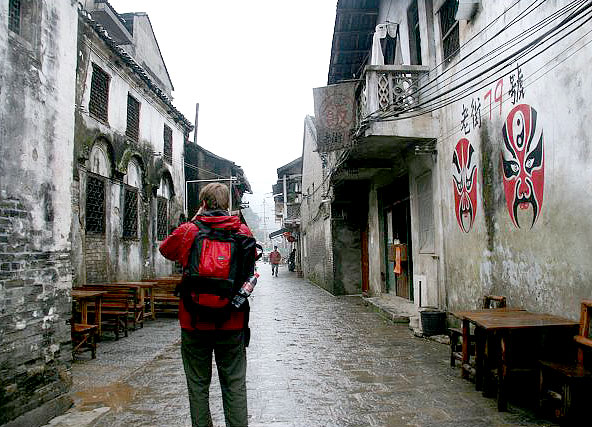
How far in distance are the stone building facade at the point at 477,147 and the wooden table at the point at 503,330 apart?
1.00ft

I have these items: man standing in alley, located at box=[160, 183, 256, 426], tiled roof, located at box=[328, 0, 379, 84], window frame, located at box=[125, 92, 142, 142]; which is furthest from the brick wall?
tiled roof, located at box=[328, 0, 379, 84]

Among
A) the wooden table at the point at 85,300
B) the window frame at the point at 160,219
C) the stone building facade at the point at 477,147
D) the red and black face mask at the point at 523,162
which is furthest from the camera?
the window frame at the point at 160,219

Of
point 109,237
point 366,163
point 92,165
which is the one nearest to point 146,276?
point 109,237

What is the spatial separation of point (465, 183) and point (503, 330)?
3616mm

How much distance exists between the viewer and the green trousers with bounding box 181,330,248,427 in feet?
10.6

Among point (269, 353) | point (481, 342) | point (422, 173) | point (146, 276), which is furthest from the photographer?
point (146, 276)

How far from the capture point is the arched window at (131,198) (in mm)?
12664

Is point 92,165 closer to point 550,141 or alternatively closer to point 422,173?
point 422,173

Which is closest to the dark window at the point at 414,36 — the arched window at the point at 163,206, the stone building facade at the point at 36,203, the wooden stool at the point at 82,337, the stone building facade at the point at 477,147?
the stone building facade at the point at 477,147

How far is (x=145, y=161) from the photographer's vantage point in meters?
14.1

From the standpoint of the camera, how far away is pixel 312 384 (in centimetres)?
540

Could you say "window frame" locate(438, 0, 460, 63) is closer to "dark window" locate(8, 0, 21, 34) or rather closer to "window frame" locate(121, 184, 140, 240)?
"dark window" locate(8, 0, 21, 34)

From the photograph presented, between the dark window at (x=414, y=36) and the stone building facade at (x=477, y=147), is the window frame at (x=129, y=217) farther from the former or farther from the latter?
the dark window at (x=414, y=36)

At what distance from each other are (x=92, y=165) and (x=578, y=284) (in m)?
10.2
